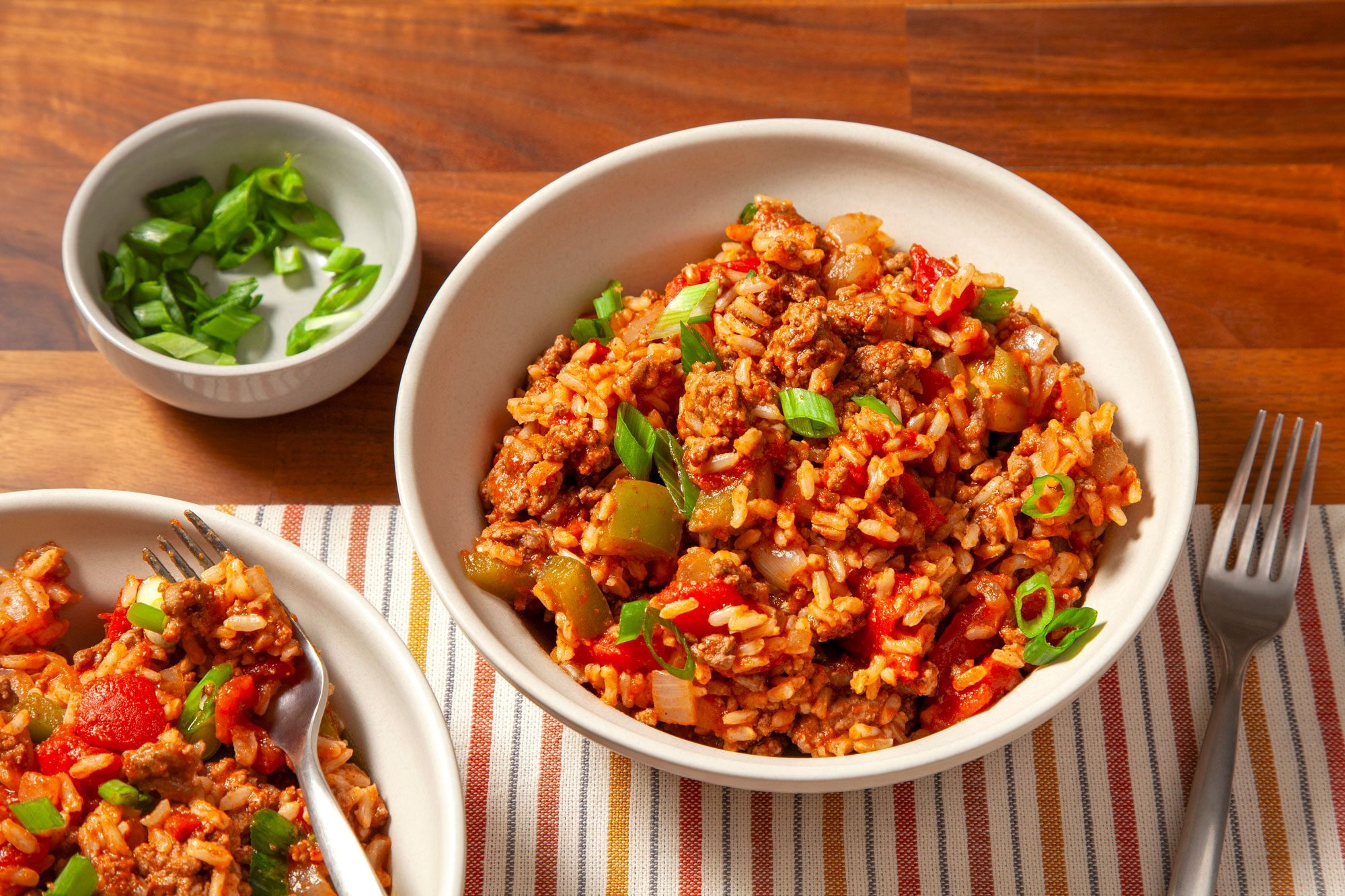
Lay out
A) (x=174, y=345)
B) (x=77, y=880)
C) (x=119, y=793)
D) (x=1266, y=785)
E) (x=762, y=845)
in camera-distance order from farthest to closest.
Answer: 1. (x=174, y=345)
2. (x=1266, y=785)
3. (x=762, y=845)
4. (x=119, y=793)
5. (x=77, y=880)

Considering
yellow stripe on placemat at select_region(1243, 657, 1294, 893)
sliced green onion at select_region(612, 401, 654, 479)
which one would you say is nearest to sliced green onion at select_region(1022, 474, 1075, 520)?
sliced green onion at select_region(612, 401, 654, 479)

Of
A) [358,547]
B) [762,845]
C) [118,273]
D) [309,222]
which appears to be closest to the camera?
[762,845]

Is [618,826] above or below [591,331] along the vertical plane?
below

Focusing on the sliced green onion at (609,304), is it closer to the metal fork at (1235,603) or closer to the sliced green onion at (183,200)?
the sliced green onion at (183,200)

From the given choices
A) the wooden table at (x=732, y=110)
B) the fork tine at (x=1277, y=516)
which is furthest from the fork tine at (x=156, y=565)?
the fork tine at (x=1277, y=516)

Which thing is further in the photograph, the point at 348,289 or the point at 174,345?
the point at 348,289

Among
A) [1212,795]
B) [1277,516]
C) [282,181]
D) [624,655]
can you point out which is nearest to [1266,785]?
[1212,795]

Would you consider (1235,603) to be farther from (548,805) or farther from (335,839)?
(335,839)
